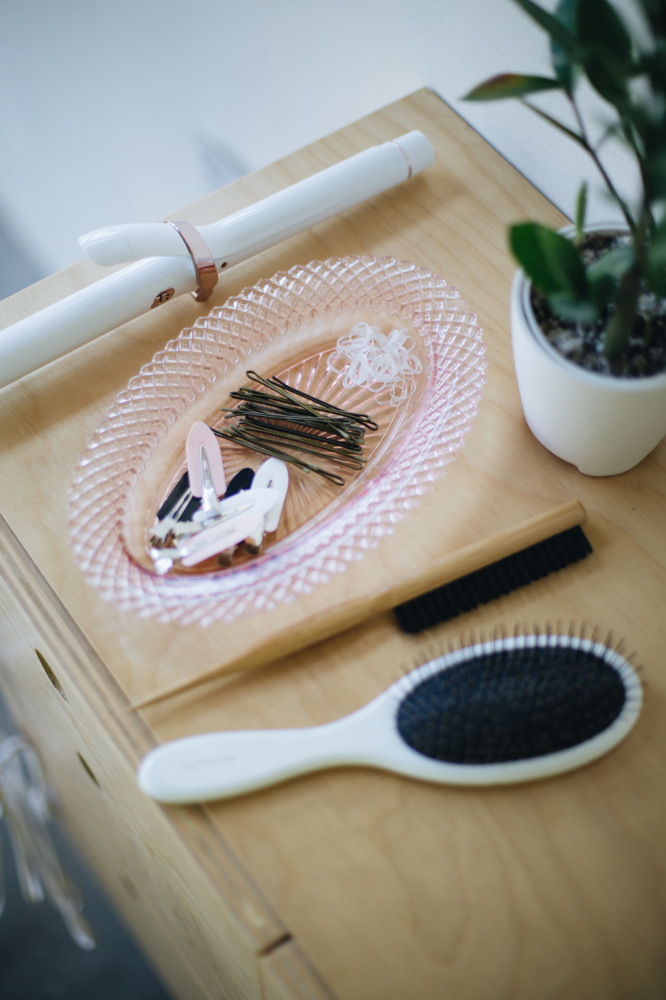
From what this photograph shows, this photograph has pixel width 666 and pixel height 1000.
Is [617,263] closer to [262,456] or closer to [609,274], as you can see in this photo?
[609,274]

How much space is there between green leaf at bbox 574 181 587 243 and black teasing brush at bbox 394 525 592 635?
17cm

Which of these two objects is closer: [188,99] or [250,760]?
[250,760]

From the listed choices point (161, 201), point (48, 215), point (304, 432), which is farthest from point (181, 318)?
point (48, 215)

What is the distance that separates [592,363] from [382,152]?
0.30 meters

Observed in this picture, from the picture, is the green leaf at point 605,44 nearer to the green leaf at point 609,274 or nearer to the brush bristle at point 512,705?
the green leaf at point 609,274

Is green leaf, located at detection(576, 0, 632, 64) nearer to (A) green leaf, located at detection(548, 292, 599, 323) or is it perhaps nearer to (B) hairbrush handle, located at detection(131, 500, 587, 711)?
(A) green leaf, located at detection(548, 292, 599, 323)

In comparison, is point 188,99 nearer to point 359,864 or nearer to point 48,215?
point 48,215

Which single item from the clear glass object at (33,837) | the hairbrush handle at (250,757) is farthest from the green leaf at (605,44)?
the clear glass object at (33,837)

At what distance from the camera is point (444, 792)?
1.22 feet

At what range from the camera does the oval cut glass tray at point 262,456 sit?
43cm

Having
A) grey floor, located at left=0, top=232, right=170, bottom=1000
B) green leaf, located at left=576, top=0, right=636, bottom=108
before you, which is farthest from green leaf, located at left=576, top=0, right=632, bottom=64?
grey floor, located at left=0, top=232, right=170, bottom=1000

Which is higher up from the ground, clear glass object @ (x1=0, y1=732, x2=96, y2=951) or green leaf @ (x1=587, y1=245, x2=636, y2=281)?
green leaf @ (x1=587, y1=245, x2=636, y2=281)

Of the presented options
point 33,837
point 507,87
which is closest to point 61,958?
point 33,837

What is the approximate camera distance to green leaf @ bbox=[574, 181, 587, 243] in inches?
13.5
